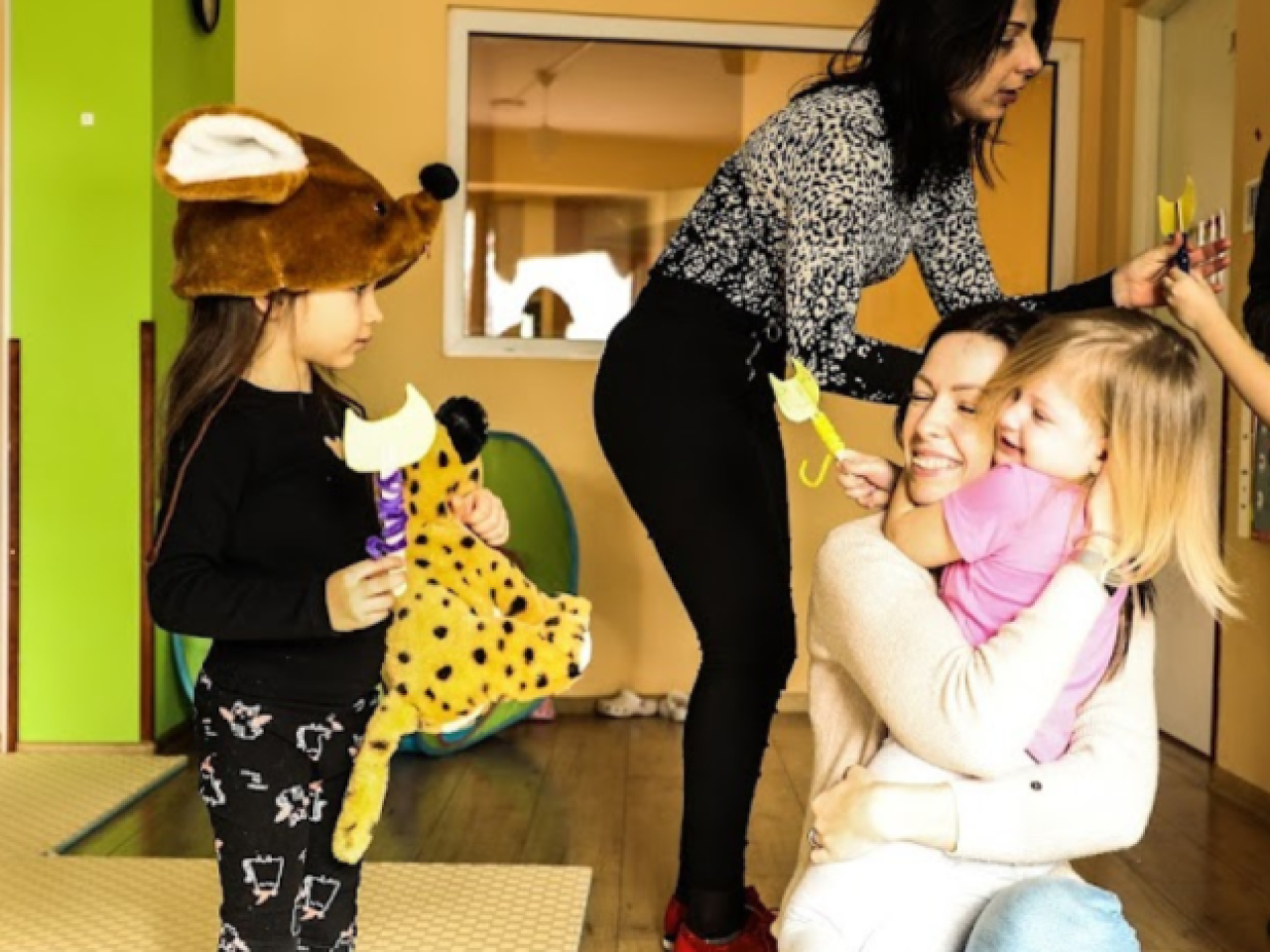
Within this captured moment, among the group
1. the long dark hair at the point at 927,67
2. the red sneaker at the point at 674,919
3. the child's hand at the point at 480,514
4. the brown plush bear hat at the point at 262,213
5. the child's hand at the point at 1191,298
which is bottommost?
the red sneaker at the point at 674,919

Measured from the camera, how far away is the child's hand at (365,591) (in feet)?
4.18

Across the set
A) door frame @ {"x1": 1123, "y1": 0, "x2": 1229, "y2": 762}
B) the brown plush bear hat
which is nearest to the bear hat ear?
the brown plush bear hat

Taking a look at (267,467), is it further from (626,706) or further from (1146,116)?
(1146,116)

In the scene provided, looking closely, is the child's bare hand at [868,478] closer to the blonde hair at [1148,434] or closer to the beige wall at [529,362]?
the blonde hair at [1148,434]

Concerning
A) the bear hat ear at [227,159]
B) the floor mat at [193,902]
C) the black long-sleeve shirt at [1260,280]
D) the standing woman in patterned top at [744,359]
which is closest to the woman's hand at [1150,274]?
the standing woman in patterned top at [744,359]

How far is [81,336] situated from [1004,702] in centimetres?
267

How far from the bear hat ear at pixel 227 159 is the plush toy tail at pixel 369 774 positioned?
0.52m

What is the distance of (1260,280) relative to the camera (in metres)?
1.94

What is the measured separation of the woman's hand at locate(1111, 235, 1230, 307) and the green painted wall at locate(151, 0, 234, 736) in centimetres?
231

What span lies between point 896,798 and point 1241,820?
1.99m

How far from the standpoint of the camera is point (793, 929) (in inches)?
47.1

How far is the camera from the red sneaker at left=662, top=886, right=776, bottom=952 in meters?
1.86

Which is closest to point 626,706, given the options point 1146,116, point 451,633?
point 1146,116

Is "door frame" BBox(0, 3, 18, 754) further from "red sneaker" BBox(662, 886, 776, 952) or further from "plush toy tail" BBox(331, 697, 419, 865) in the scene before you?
"plush toy tail" BBox(331, 697, 419, 865)
